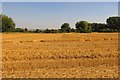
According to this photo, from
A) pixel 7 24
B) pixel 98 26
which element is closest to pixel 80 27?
pixel 98 26

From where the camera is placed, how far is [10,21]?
12069 centimetres

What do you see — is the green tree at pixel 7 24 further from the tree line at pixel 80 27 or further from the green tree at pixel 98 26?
the green tree at pixel 98 26

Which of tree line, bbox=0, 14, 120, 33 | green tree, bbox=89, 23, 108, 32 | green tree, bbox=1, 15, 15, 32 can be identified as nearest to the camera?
green tree, bbox=1, 15, 15, 32

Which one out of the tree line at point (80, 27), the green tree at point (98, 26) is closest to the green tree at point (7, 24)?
the tree line at point (80, 27)

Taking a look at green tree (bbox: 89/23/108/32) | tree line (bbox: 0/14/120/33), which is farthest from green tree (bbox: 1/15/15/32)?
green tree (bbox: 89/23/108/32)

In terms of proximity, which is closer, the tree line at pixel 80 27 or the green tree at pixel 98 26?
the tree line at pixel 80 27

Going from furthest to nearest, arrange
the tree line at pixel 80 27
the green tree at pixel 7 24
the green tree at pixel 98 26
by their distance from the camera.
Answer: the green tree at pixel 98 26
the tree line at pixel 80 27
the green tree at pixel 7 24

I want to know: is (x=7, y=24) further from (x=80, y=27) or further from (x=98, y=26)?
(x=98, y=26)

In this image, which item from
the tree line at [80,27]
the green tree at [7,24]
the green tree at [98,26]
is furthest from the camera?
the green tree at [98,26]

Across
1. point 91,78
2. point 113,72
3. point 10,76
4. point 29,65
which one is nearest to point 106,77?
point 91,78

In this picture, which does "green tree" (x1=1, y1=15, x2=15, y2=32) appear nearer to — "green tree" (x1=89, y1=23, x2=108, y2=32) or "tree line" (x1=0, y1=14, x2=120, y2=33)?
"tree line" (x1=0, y1=14, x2=120, y2=33)

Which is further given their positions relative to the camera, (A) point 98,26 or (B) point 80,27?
(B) point 80,27

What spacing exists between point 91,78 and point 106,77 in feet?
2.36

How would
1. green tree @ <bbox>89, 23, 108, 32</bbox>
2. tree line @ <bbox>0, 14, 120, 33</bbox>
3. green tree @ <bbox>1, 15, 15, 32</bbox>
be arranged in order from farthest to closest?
green tree @ <bbox>89, 23, 108, 32</bbox>, tree line @ <bbox>0, 14, 120, 33</bbox>, green tree @ <bbox>1, 15, 15, 32</bbox>
